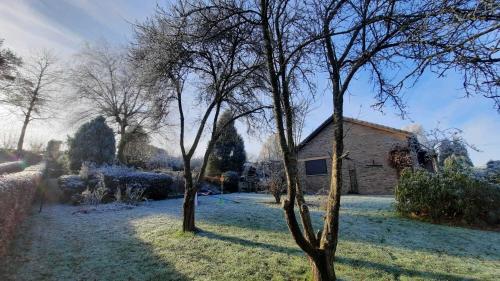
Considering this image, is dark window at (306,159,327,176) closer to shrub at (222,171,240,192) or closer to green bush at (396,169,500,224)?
shrub at (222,171,240,192)

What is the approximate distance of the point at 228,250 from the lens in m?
5.46

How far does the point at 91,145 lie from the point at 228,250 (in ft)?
47.8

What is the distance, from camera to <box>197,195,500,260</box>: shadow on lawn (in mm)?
5957

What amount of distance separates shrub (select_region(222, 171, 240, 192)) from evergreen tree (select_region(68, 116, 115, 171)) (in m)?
7.44

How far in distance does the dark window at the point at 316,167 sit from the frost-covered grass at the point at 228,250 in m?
12.0

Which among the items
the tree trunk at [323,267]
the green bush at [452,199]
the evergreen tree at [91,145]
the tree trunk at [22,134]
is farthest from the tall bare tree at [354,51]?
the tree trunk at [22,134]

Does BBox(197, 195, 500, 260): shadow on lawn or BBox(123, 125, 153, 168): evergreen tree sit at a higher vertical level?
BBox(123, 125, 153, 168): evergreen tree

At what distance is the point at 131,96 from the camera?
21781 mm

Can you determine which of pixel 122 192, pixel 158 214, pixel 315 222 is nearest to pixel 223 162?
pixel 122 192

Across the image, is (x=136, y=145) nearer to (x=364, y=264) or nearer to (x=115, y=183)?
(x=115, y=183)

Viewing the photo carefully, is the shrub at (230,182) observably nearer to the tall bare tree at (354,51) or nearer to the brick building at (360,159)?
the brick building at (360,159)

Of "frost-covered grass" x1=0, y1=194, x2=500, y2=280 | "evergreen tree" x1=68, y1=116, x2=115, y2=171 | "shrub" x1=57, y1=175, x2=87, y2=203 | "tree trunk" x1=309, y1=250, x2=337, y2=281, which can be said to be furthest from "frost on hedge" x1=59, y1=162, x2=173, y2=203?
"tree trunk" x1=309, y1=250, x2=337, y2=281

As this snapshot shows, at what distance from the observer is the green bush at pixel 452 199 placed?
848 centimetres

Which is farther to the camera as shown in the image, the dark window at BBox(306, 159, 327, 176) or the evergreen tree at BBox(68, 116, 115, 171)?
the dark window at BBox(306, 159, 327, 176)
